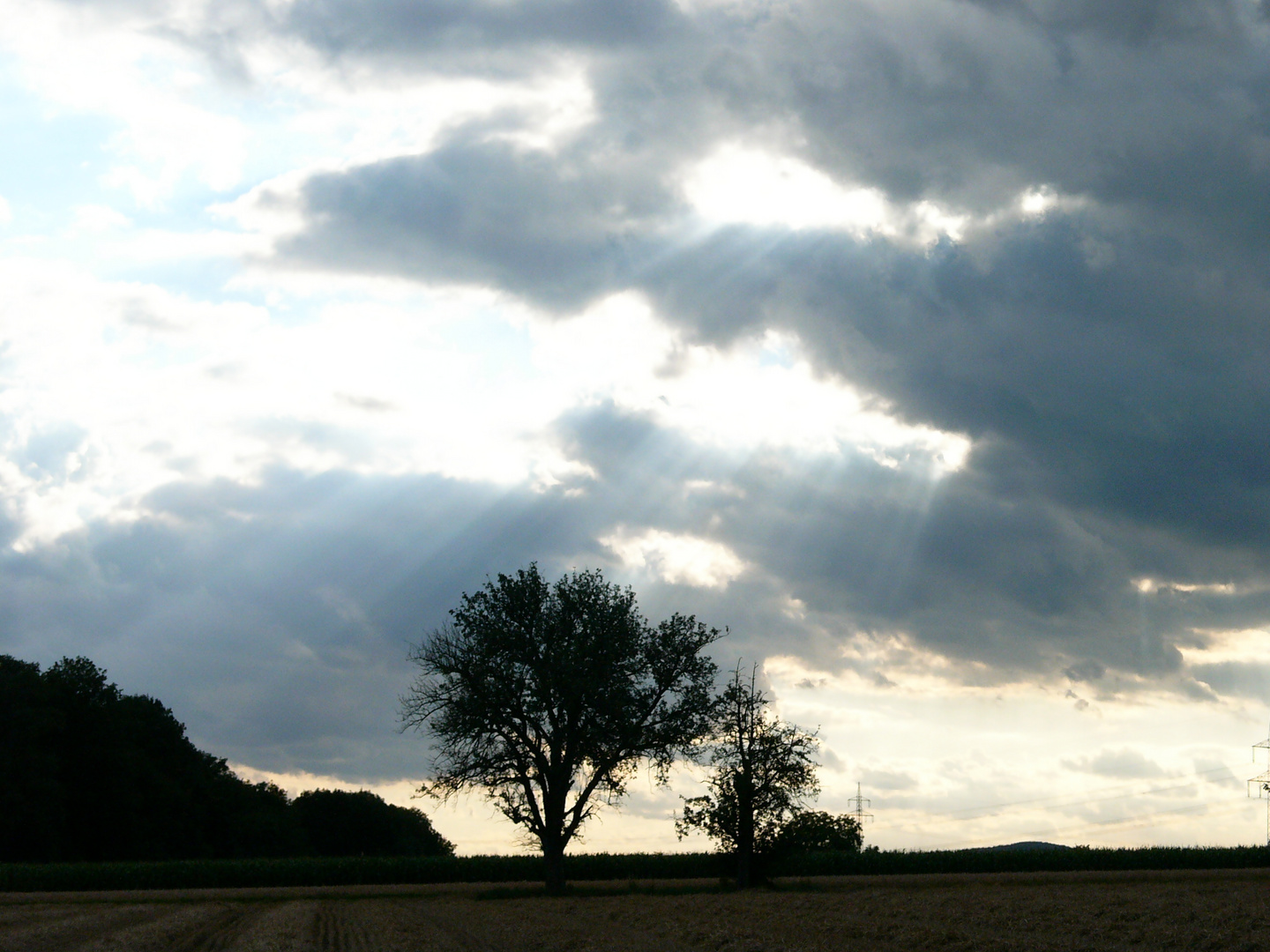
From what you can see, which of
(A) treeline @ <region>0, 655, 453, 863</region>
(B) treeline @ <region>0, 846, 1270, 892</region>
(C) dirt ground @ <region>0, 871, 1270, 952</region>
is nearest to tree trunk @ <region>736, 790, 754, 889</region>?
(B) treeline @ <region>0, 846, 1270, 892</region>

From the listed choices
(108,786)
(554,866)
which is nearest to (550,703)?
(554,866)

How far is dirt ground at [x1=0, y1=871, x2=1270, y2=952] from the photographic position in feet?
95.2

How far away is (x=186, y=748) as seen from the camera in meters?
105

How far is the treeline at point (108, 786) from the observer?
7688cm

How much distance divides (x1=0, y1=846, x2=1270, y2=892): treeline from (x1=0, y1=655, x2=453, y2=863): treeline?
64.0 ft

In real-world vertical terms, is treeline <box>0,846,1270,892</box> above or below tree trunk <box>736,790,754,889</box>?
below

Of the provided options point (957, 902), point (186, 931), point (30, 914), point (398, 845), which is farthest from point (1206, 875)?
point (398, 845)

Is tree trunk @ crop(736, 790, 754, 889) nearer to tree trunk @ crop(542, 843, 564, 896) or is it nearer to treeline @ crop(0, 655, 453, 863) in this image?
tree trunk @ crop(542, 843, 564, 896)

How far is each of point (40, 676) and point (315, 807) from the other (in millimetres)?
56797

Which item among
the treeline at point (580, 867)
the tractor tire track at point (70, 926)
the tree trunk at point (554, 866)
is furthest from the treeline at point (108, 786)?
the tree trunk at point (554, 866)

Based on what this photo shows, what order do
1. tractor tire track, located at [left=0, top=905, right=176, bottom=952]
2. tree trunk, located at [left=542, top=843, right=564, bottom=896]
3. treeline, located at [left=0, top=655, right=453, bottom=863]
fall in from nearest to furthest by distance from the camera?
tractor tire track, located at [left=0, top=905, right=176, bottom=952] < tree trunk, located at [left=542, top=843, right=564, bottom=896] < treeline, located at [left=0, top=655, right=453, bottom=863]

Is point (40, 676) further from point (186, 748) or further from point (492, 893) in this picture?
point (492, 893)

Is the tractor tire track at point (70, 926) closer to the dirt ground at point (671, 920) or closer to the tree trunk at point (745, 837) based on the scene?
the dirt ground at point (671, 920)

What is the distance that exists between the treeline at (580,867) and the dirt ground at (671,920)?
9.39 m
